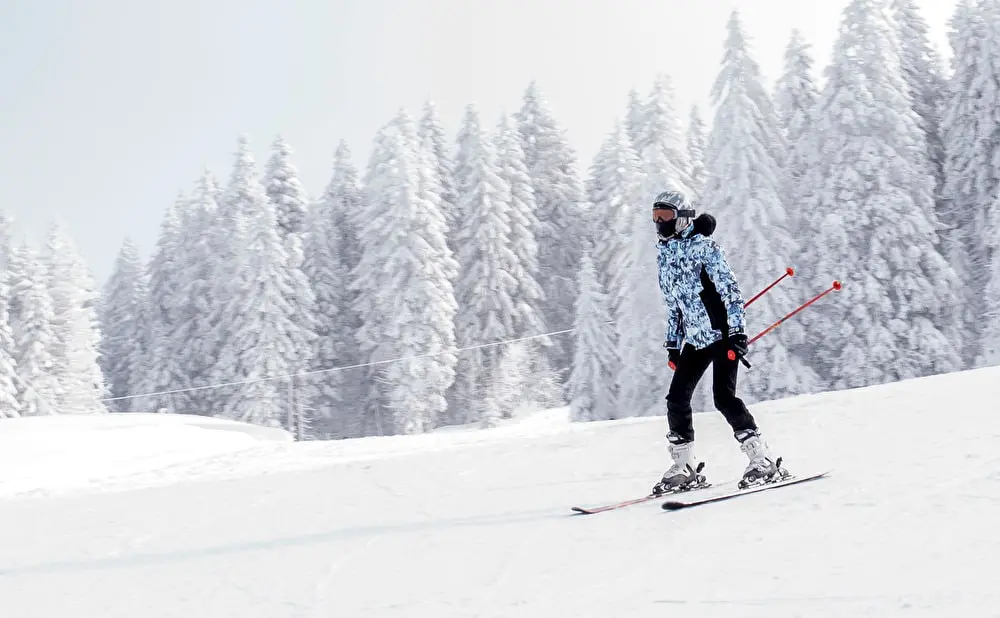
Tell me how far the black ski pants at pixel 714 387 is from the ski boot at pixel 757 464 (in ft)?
0.21

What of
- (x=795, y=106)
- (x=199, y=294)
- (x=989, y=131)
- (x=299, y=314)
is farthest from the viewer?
(x=199, y=294)

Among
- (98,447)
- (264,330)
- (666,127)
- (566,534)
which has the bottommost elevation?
(566,534)

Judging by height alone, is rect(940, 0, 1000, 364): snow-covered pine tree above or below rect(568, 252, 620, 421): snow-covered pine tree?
above

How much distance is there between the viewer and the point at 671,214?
6.16m

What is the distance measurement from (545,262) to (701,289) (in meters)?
46.2

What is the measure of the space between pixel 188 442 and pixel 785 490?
11.5 m

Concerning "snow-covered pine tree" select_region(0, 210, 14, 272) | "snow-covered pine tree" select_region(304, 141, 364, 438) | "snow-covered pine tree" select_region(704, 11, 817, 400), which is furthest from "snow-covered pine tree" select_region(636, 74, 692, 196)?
"snow-covered pine tree" select_region(0, 210, 14, 272)

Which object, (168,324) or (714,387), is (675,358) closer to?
(714,387)

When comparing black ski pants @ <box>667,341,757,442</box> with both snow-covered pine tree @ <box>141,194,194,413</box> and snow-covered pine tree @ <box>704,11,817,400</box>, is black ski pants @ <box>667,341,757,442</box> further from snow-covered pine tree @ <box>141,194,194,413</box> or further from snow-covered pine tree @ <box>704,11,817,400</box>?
snow-covered pine tree @ <box>141,194,194,413</box>

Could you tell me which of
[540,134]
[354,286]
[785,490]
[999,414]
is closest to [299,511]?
[785,490]

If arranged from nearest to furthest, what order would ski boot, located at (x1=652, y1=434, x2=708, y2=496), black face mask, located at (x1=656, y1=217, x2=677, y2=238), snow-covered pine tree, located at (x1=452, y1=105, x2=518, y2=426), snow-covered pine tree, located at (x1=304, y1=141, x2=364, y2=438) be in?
black face mask, located at (x1=656, y1=217, x2=677, y2=238), ski boot, located at (x1=652, y1=434, x2=708, y2=496), snow-covered pine tree, located at (x1=452, y1=105, x2=518, y2=426), snow-covered pine tree, located at (x1=304, y1=141, x2=364, y2=438)

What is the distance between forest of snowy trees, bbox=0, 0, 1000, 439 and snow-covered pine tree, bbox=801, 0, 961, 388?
83 millimetres

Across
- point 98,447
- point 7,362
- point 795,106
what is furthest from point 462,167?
point 98,447

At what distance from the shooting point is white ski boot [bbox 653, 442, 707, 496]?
255 inches
